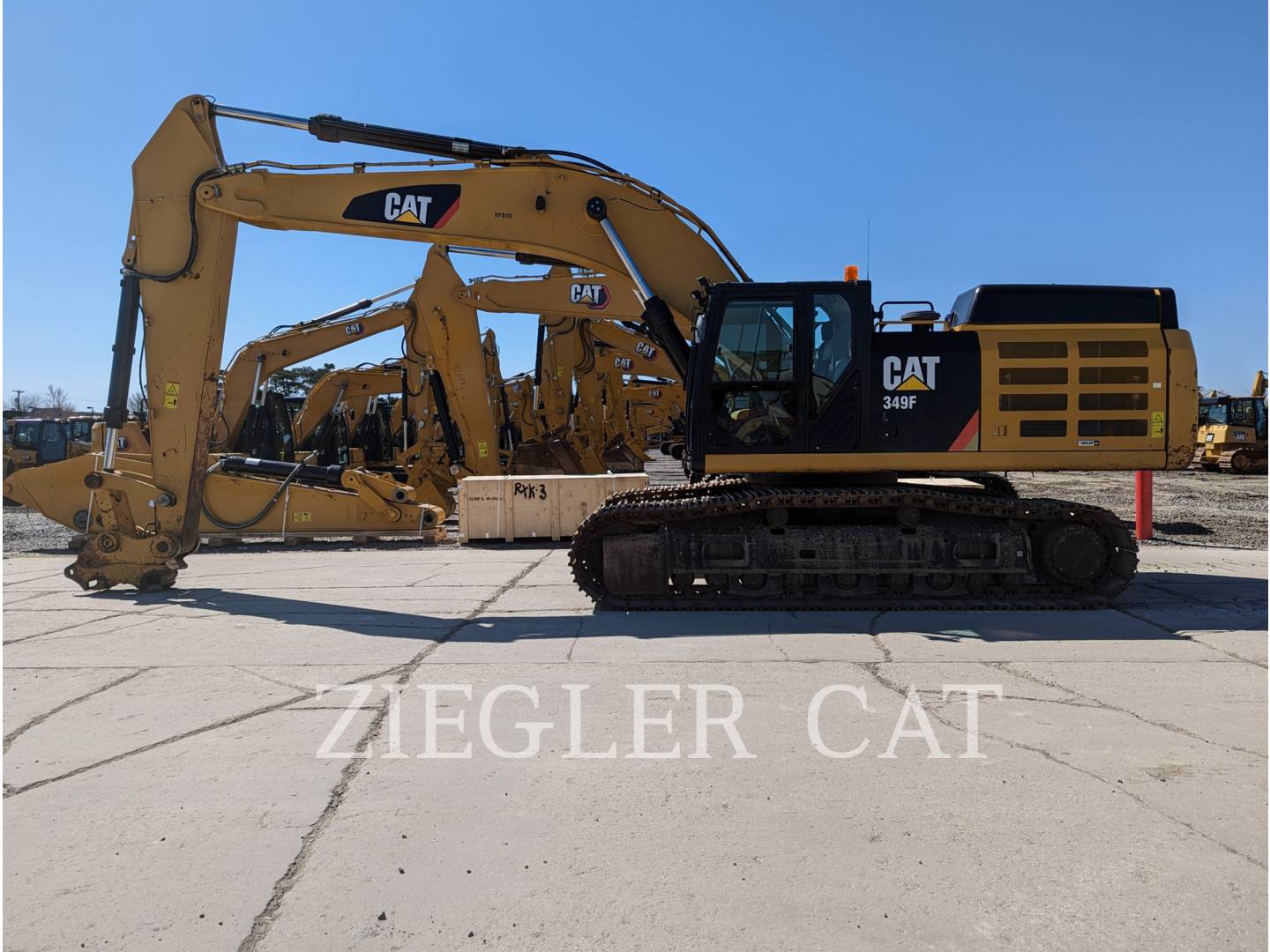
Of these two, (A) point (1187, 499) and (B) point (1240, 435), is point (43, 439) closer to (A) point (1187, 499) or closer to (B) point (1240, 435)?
(A) point (1187, 499)

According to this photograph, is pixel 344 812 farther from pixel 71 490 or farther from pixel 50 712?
pixel 71 490

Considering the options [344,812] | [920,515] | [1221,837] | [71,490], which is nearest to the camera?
[1221,837]

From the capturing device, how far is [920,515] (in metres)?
7.01

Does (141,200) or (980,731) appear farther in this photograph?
(141,200)

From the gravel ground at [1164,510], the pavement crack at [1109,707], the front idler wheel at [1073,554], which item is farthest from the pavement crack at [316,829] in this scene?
the gravel ground at [1164,510]

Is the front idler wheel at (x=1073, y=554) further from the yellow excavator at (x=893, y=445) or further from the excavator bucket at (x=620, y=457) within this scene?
the excavator bucket at (x=620, y=457)

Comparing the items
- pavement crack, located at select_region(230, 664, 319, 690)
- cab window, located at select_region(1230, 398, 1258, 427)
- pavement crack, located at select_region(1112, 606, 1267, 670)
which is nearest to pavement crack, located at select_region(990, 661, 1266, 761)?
pavement crack, located at select_region(1112, 606, 1267, 670)

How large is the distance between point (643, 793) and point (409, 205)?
6731 mm

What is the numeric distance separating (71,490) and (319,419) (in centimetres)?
954

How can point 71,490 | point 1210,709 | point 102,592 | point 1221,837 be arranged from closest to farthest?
point 1221,837
point 1210,709
point 102,592
point 71,490

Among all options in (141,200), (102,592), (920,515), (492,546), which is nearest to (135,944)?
(920,515)

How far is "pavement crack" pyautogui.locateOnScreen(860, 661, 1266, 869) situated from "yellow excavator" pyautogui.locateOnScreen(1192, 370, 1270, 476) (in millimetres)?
30564

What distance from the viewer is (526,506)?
11.8 metres

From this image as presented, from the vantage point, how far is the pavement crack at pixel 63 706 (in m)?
4.14
